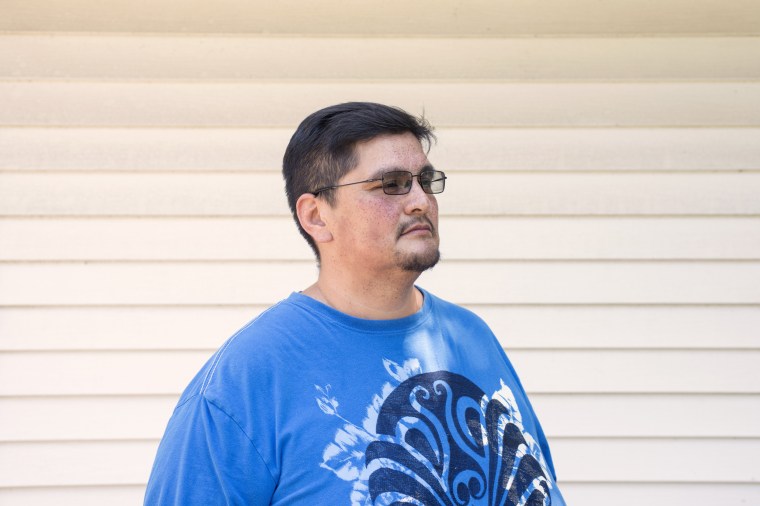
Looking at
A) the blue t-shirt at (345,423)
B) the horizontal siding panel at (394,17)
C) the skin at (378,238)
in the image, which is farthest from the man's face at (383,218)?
the horizontal siding panel at (394,17)

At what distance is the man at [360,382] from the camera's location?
140 centimetres

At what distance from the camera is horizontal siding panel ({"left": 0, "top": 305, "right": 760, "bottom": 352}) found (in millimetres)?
2938

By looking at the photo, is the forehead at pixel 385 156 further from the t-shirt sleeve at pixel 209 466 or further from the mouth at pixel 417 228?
the t-shirt sleeve at pixel 209 466

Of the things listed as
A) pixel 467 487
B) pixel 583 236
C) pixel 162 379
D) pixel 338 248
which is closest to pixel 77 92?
pixel 162 379

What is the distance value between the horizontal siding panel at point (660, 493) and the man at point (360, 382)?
50.8 inches

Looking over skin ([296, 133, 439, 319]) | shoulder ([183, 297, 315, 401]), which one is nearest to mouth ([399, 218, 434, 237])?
skin ([296, 133, 439, 319])

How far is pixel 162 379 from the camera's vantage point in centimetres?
293

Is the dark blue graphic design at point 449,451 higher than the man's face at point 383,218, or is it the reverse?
the man's face at point 383,218

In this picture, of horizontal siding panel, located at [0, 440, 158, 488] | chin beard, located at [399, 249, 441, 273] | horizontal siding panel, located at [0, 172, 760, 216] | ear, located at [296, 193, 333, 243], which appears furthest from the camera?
horizontal siding panel, located at [0, 172, 760, 216]

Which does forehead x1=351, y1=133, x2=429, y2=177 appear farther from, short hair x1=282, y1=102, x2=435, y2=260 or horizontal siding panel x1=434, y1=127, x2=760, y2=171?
horizontal siding panel x1=434, y1=127, x2=760, y2=171

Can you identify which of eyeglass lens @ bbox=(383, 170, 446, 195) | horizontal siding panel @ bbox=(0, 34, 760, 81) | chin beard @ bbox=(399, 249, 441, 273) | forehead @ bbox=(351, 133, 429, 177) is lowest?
chin beard @ bbox=(399, 249, 441, 273)

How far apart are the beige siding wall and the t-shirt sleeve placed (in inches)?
62.3

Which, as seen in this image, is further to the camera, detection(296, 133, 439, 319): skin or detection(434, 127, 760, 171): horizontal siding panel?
detection(434, 127, 760, 171): horizontal siding panel

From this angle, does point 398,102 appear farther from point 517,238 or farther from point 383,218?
point 383,218
